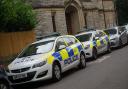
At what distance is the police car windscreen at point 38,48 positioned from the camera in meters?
14.4

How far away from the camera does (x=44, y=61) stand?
13266mm

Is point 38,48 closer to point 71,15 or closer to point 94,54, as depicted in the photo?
point 94,54

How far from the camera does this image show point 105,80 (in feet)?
40.3

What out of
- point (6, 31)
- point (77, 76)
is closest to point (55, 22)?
point (6, 31)

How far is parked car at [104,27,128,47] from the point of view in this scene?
26.3 metres

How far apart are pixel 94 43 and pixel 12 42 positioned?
6.34m

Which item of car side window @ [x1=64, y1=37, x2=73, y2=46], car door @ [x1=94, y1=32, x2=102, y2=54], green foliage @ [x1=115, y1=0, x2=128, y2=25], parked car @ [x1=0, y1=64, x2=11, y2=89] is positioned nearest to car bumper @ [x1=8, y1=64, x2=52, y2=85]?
parked car @ [x1=0, y1=64, x2=11, y2=89]

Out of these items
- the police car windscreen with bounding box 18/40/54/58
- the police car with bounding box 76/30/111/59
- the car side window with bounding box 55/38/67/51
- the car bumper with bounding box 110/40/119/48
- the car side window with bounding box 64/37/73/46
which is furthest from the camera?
the car bumper with bounding box 110/40/119/48

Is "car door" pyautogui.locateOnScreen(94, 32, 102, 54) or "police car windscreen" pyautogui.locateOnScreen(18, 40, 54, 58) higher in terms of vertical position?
"police car windscreen" pyautogui.locateOnScreen(18, 40, 54, 58)

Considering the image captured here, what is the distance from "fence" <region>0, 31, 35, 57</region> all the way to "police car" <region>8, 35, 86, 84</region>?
867 centimetres

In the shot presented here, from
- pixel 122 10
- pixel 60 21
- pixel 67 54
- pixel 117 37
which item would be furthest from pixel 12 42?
pixel 122 10

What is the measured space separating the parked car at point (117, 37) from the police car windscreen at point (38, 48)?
11.7 metres

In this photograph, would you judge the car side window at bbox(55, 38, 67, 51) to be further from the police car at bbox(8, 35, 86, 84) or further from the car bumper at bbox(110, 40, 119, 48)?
the car bumper at bbox(110, 40, 119, 48)

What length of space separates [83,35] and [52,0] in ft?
56.2
